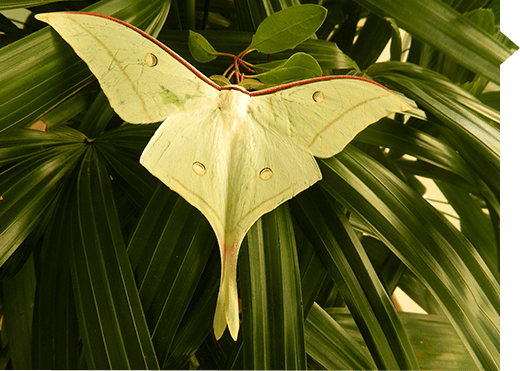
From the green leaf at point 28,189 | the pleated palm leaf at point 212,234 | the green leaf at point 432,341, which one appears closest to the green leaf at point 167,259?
the pleated palm leaf at point 212,234

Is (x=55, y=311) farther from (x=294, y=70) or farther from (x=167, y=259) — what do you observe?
(x=294, y=70)

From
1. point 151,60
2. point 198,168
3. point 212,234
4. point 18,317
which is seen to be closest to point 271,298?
point 212,234

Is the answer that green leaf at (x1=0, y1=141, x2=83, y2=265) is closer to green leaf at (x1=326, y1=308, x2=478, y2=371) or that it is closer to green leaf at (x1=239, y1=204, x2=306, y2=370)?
green leaf at (x1=239, y1=204, x2=306, y2=370)

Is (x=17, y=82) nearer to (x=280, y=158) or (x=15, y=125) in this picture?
(x=15, y=125)

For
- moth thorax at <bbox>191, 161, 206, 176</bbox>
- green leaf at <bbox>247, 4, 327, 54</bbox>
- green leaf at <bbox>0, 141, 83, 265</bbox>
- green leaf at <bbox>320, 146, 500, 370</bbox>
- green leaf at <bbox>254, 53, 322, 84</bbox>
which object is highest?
green leaf at <bbox>247, 4, 327, 54</bbox>

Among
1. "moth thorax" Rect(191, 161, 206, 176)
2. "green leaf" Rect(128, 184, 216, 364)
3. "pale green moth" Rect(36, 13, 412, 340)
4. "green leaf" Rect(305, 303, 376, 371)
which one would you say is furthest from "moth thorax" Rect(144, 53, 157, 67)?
"green leaf" Rect(305, 303, 376, 371)

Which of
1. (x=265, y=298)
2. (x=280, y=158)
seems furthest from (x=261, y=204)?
(x=265, y=298)
